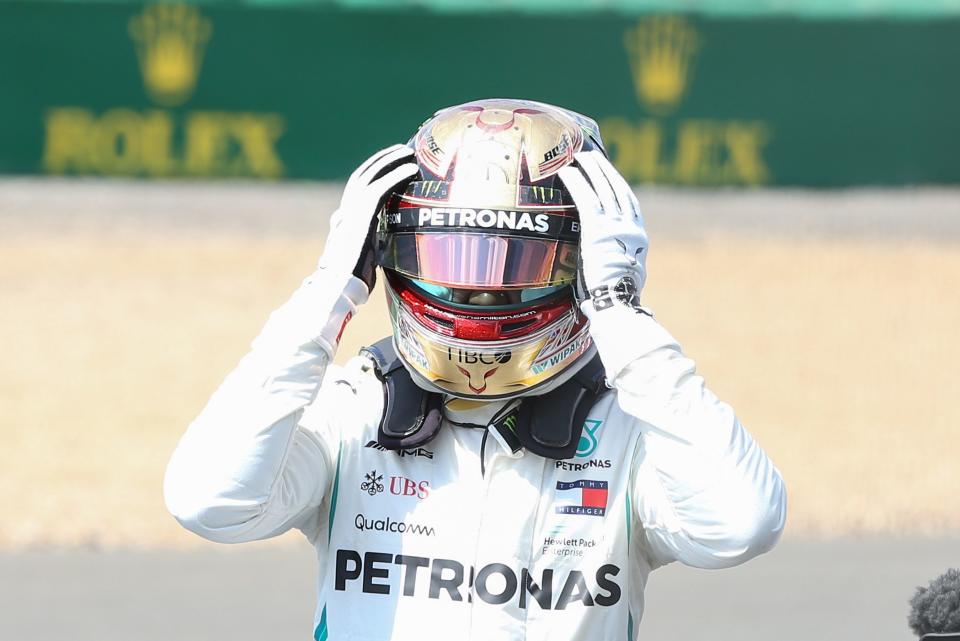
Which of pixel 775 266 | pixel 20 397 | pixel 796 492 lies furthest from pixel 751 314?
pixel 20 397

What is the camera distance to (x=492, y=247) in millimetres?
2727

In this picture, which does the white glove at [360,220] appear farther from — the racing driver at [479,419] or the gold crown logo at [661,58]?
the gold crown logo at [661,58]

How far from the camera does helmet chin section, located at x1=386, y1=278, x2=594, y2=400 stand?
2.76m

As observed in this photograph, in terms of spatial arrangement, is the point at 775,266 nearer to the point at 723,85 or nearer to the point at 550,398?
the point at 723,85

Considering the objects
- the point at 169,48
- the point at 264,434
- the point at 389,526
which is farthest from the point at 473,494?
the point at 169,48

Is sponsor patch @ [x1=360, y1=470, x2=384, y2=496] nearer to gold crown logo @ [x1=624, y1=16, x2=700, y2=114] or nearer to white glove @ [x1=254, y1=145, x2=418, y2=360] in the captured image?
white glove @ [x1=254, y1=145, x2=418, y2=360]

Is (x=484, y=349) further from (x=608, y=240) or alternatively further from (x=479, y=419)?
(x=608, y=240)

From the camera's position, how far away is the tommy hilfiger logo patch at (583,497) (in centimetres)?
272

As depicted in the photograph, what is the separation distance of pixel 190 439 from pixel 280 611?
3.54m

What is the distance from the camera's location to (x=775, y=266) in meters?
14.1

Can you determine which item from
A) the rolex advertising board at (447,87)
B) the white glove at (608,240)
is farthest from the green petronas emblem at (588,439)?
the rolex advertising board at (447,87)

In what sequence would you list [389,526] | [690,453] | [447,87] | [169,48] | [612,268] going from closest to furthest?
[690,453], [612,268], [389,526], [169,48], [447,87]

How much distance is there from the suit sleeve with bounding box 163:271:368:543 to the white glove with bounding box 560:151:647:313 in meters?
0.42

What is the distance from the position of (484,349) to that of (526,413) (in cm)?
15
